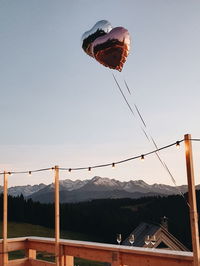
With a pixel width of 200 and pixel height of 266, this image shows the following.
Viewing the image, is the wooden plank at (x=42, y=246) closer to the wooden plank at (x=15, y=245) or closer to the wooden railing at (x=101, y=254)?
the wooden railing at (x=101, y=254)

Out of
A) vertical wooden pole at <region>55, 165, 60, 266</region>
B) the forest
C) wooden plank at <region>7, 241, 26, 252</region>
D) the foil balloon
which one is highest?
the foil balloon

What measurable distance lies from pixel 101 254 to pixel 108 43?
3.03 meters

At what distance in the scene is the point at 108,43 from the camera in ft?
14.4

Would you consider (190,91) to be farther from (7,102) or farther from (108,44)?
(108,44)

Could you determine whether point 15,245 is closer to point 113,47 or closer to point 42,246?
point 42,246

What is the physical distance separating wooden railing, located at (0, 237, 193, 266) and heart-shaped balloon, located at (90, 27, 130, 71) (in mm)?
2410

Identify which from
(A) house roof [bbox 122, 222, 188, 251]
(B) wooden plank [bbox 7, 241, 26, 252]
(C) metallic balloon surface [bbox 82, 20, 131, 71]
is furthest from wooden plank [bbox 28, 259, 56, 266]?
(A) house roof [bbox 122, 222, 188, 251]

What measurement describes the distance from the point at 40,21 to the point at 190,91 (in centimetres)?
590

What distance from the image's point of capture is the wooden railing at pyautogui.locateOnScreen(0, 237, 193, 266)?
4.50 m

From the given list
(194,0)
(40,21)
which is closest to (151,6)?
(194,0)

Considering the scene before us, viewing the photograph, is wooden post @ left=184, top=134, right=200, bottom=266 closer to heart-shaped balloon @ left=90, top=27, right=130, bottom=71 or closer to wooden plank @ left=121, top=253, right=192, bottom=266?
wooden plank @ left=121, top=253, right=192, bottom=266

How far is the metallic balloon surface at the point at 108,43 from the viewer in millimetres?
4391

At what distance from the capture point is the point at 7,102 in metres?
14.4

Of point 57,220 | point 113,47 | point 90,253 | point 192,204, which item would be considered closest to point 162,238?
point 57,220
